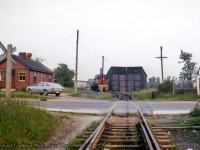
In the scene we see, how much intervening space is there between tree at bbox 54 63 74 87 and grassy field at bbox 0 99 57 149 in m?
62.4

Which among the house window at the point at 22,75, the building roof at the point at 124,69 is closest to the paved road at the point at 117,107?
the house window at the point at 22,75

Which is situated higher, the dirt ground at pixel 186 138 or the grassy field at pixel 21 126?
the grassy field at pixel 21 126

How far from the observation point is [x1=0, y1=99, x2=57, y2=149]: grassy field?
25.9 ft

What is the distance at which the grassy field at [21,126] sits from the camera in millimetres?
7896

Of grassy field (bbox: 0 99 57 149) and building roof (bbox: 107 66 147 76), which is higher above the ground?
building roof (bbox: 107 66 147 76)

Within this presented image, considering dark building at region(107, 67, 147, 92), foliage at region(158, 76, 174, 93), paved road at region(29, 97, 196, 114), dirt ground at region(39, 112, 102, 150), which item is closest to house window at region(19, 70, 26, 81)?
foliage at region(158, 76, 174, 93)

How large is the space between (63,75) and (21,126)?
64.9 meters

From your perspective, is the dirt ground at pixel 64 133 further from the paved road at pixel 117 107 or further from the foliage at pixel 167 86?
the foliage at pixel 167 86

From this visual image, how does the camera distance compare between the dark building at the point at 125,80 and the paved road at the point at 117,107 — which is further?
the dark building at the point at 125,80

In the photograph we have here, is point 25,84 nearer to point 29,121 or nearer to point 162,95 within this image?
point 162,95

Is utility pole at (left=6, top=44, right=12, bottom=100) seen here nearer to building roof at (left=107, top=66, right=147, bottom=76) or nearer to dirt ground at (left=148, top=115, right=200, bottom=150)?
dirt ground at (left=148, top=115, right=200, bottom=150)

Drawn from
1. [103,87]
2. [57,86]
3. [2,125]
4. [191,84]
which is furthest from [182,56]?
[2,125]

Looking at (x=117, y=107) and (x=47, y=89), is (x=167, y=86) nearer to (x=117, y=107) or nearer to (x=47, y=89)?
(x=47, y=89)

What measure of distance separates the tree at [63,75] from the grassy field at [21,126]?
2455 inches
